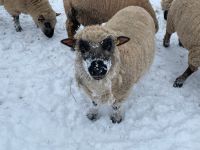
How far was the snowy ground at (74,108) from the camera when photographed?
5.14 m

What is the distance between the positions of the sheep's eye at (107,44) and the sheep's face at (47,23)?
370cm

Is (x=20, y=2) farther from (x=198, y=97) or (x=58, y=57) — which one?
(x=198, y=97)

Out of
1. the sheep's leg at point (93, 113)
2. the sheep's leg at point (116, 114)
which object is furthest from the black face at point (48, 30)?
the sheep's leg at point (116, 114)

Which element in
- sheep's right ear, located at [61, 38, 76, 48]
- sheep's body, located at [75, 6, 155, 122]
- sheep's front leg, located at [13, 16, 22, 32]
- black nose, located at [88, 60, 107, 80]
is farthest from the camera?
sheep's front leg, located at [13, 16, 22, 32]

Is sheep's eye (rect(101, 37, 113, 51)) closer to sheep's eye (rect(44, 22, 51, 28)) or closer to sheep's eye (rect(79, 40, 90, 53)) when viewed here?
sheep's eye (rect(79, 40, 90, 53))

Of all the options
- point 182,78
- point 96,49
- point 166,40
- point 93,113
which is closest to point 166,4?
point 166,40

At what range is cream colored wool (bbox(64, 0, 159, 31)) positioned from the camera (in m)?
6.43

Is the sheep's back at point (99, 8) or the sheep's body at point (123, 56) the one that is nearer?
the sheep's body at point (123, 56)

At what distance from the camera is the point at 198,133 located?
5.22 m

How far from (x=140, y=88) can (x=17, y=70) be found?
8.40 feet

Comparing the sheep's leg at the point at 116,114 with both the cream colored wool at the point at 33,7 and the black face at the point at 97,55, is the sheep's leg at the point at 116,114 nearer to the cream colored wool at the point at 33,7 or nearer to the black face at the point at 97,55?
the black face at the point at 97,55

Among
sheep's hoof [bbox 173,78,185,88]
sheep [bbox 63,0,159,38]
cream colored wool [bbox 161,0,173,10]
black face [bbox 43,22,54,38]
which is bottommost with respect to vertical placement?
sheep's hoof [bbox 173,78,185,88]

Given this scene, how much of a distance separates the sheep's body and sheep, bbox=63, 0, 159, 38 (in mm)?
477

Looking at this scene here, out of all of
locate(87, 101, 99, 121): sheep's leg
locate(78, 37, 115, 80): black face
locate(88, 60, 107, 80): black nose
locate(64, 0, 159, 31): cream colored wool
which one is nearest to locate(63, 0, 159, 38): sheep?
locate(64, 0, 159, 31): cream colored wool
